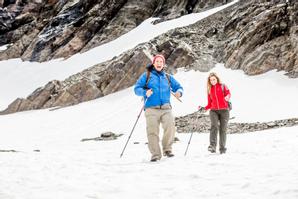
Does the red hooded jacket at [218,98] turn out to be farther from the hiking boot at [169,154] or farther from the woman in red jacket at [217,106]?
the hiking boot at [169,154]

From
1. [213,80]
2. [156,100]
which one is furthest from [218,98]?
[156,100]

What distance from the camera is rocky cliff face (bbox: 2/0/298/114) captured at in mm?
34094

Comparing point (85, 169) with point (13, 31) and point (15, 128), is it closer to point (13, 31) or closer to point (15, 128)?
point (15, 128)

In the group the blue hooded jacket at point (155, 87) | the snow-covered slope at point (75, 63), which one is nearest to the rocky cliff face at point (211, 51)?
the snow-covered slope at point (75, 63)

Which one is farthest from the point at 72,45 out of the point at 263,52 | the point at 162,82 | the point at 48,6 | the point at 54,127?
the point at 162,82

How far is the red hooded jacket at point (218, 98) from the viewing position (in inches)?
445

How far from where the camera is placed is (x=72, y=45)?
59281 mm

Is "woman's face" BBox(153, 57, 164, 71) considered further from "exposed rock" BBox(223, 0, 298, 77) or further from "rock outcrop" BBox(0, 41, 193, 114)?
"rock outcrop" BBox(0, 41, 193, 114)

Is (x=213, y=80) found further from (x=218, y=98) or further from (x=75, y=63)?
(x=75, y=63)

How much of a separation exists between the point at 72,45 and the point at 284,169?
179 ft

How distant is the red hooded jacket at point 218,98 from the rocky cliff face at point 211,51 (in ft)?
71.7

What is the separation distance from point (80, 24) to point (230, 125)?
4407cm

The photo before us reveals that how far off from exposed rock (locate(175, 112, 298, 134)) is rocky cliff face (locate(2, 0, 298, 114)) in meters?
9.96

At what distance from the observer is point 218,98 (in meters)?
11.3
